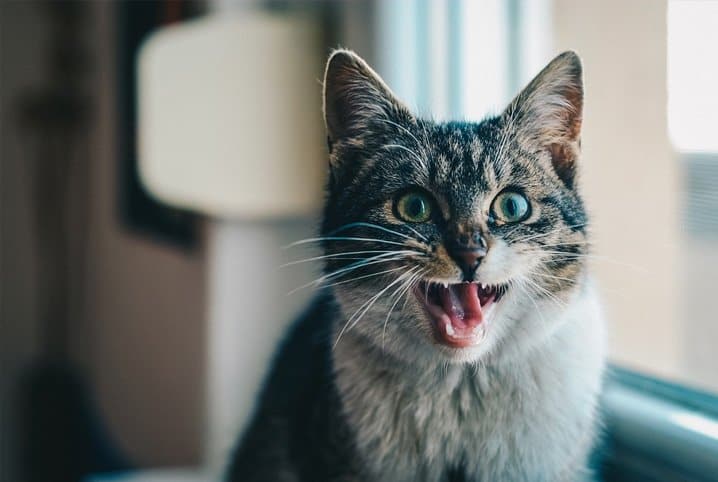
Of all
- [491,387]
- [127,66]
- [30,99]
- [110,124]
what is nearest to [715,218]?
[491,387]

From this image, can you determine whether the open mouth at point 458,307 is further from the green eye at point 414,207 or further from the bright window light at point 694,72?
the bright window light at point 694,72

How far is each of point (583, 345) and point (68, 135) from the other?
3.00m

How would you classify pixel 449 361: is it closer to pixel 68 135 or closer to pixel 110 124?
pixel 110 124

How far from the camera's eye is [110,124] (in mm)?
2566

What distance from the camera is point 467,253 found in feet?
1.84

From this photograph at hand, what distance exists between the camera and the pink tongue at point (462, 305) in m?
0.57

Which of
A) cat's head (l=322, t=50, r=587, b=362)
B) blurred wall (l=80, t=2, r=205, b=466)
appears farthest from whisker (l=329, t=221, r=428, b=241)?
blurred wall (l=80, t=2, r=205, b=466)

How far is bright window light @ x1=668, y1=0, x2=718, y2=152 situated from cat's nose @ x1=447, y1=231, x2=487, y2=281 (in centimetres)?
30

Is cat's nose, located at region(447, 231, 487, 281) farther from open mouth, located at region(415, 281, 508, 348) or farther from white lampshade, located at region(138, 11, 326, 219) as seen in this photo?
white lampshade, located at region(138, 11, 326, 219)

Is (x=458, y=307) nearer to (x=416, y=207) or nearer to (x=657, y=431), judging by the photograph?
(x=416, y=207)

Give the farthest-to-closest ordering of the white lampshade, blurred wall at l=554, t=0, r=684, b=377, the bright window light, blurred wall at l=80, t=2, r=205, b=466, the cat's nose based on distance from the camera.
Answer: blurred wall at l=80, t=2, r=205, b=466, the white lampshade, blurred wall at l=554, t=0, r=684, b=377, the bright window light, the cat's nose

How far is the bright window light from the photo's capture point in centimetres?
67

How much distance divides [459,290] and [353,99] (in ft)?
0.72

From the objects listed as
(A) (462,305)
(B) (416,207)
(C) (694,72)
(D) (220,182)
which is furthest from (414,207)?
(D) (220,182)
